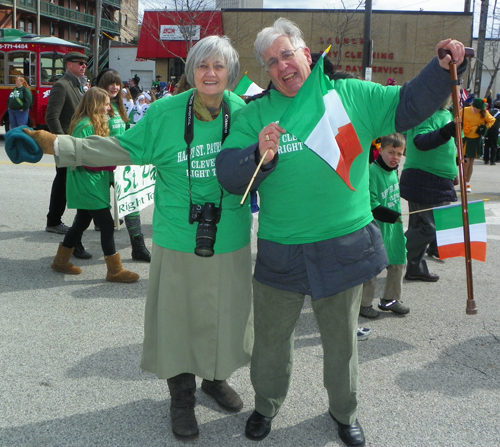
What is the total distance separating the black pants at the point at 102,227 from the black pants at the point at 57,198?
1166 mm

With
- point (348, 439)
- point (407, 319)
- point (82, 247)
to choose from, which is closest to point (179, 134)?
point (348, 439)

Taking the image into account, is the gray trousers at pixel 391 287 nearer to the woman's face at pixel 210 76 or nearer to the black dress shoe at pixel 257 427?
the black dress shoe at pixel 257 427

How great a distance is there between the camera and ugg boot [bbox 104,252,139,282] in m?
5.14

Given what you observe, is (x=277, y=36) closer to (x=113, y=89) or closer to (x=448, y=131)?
(x=448, y=131)

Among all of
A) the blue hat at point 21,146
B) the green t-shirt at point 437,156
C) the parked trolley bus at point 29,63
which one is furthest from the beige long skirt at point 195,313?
the parked trolley bus at point 29,63

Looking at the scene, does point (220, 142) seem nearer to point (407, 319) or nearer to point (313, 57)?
point (313, 57)

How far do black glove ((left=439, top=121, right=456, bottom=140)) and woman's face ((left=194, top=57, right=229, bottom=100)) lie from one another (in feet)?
8.29

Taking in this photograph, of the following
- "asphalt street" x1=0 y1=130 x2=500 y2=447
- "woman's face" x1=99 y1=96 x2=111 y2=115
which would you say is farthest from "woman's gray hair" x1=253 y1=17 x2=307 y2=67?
"woman's face" x1=99 y1=96 x2=111 y2=115

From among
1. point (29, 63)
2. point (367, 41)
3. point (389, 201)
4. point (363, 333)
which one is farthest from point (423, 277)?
point (29, 63)

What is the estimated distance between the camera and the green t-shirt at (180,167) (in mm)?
2727

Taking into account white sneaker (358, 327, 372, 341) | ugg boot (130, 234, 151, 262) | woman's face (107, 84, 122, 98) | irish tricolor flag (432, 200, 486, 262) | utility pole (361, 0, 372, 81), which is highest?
utility pole (361, 0, 372, 81)

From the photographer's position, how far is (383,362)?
372 cm

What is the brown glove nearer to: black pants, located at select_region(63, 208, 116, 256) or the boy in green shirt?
the boy in green shirt

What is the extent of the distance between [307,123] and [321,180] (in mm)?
256
